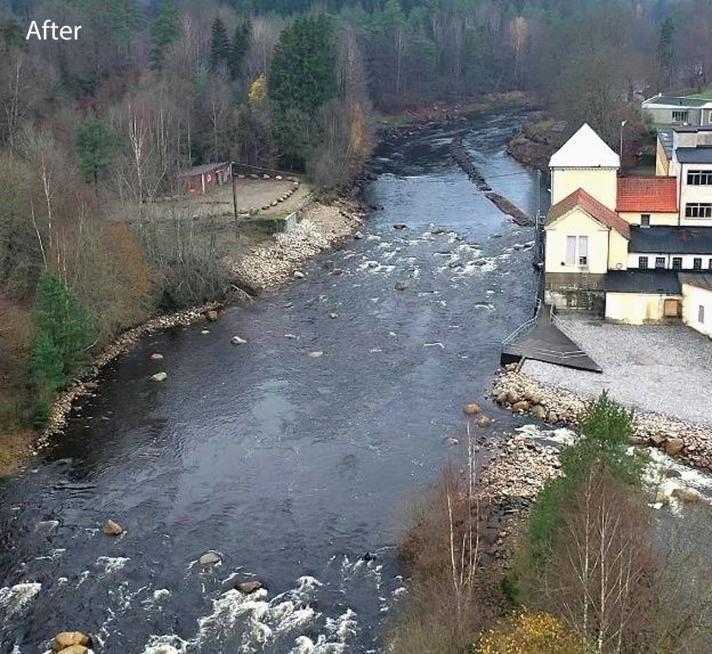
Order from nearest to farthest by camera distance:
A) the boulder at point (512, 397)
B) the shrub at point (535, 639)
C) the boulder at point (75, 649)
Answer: the shrub at point (535, 639)
the boulder at point (75, 649)
the boulder at point (512, 397)

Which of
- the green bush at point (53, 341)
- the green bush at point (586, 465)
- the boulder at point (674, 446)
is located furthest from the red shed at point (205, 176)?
the green bush at point (586, 465)

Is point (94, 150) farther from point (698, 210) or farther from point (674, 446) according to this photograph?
point (674, 446)

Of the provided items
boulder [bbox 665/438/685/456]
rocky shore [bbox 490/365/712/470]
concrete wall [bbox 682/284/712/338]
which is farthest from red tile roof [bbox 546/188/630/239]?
boulder [bbox 665/438/685/456]

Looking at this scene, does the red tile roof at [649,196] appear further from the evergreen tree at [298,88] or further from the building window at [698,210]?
the evergreen tree at [298,88]

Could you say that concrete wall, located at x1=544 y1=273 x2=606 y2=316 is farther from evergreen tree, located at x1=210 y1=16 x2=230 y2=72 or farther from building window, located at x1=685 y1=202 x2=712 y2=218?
evergreen tree, located at x1=210 y1=16 x2=230 y2=72

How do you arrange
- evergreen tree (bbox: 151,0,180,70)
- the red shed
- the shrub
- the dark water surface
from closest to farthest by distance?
1. the shrub
2. the dark water surface
3. the red shed
4. evergreen tree (bbox: 151,0,180,70)

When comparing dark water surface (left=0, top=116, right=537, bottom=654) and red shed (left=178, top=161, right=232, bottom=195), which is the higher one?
red shed (left=178, top=161, right=232, bottom=195)

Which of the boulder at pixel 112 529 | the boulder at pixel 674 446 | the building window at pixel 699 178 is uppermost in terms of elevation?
the building window at pixel 699 178

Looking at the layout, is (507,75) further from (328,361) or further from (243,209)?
(328,361)
